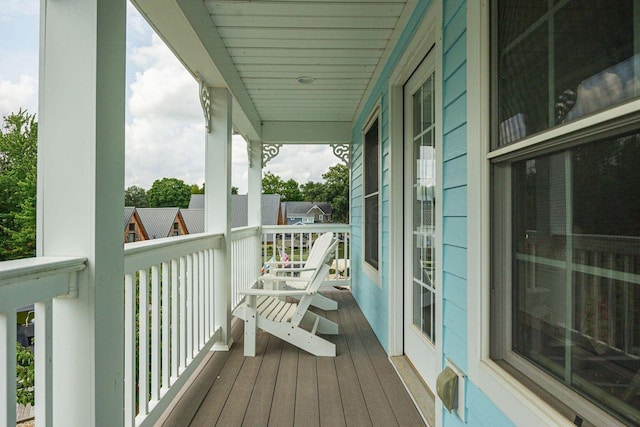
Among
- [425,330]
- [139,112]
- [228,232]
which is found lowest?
[425,330]

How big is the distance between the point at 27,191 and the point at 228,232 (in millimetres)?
2043

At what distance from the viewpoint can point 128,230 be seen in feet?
5.28

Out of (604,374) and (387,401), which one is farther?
(387,401)

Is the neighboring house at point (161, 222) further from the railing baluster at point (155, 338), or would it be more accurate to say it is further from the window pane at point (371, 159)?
the window pane at point (371, 159)

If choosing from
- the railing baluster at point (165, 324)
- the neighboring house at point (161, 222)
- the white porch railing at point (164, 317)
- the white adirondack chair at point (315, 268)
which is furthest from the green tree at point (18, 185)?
the white adirondack chair at point (315, 268)

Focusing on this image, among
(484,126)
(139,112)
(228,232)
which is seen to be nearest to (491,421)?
(484,126)

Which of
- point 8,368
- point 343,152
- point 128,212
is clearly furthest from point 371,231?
point 8,368

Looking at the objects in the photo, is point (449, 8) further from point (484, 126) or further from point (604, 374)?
point (604, 374)

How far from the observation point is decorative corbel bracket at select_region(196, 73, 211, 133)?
110 inches

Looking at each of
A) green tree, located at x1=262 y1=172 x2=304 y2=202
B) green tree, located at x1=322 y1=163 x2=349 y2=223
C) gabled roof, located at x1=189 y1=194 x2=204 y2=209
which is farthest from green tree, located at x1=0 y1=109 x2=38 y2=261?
green tree, located at x1=262 y1=172 x2=304 y2=202

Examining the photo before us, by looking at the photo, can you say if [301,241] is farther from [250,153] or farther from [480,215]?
[480,215]

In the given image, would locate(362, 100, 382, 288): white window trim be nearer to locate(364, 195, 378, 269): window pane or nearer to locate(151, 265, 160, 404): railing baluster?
locate(364, 195, 378, 269): window pane

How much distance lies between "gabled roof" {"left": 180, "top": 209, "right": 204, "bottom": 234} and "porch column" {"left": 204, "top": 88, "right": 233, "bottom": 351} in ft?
0.30

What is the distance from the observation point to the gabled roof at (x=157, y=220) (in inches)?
69.4
